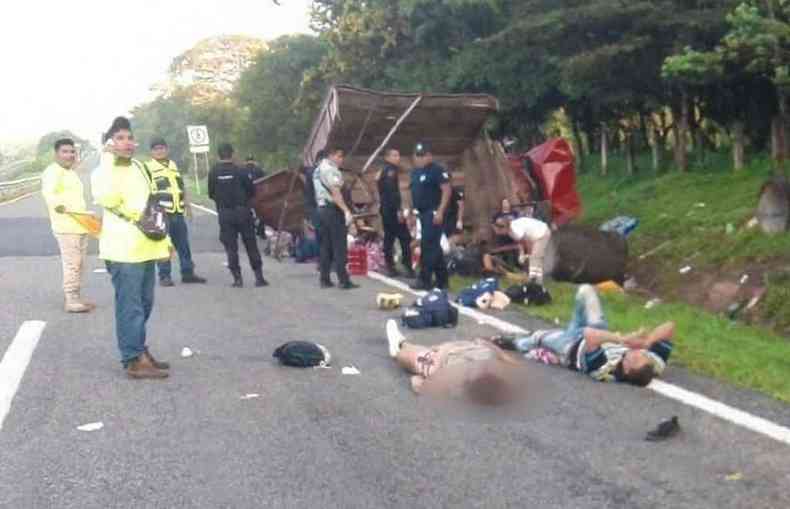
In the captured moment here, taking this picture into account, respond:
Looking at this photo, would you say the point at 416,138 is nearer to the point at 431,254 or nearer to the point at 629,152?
the point at 431,254

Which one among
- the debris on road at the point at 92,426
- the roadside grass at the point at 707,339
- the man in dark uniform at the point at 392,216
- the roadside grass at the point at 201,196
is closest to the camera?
the debris on road at the point at 92,426

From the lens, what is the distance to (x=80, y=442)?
7.25m

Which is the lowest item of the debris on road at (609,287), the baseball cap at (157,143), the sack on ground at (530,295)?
the debris on road at (609,287)

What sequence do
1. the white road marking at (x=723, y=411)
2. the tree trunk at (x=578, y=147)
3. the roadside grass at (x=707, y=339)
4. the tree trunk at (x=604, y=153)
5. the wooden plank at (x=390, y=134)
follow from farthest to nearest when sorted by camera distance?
1. the tree trunk at (x=578, y=147)
2. the tree trunk at (x=604, y=153)
3. the wooden plank at (x=390, y=134)
4. the roadside grass at (x=707, y=339)
5. the white road marking at (x=723, y=411)

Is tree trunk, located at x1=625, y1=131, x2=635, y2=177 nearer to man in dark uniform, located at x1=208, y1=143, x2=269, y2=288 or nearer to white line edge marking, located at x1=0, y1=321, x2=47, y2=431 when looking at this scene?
man in dark uniform, located at x1=208, y1=143, x2=269, y2=288

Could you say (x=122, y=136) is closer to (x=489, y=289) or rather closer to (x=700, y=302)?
(x=489, y=289)

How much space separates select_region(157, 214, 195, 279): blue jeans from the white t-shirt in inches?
170

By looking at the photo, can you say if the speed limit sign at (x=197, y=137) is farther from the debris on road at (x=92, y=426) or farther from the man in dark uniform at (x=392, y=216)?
the debris on road at (x=92, y=426)

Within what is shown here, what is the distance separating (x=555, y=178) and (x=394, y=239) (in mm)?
2639

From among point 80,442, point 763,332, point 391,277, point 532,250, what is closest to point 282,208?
point 391,277

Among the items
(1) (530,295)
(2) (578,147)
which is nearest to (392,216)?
(1) (530,295)

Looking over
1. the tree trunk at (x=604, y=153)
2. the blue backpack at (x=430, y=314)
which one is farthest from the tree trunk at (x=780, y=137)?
the blue backpack at (x=430, y=314)

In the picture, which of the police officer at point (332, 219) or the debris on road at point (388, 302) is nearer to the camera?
the debris on road at point (388, 302)

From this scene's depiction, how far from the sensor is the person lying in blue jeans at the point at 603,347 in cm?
880
